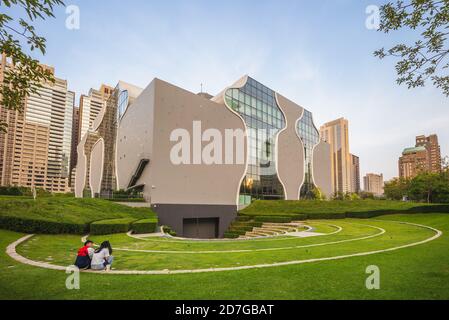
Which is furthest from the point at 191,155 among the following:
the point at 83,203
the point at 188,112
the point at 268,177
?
the point at 268,177

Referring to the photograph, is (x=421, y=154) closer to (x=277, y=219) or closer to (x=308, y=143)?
(x=308, y=143)

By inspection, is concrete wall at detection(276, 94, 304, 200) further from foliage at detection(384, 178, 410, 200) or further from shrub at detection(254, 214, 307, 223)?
foliage at detection(384, 178, 410, 200)

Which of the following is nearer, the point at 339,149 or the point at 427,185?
the point at 427,185

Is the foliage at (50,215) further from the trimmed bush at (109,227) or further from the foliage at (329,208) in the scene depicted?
the foliage at (329,208)

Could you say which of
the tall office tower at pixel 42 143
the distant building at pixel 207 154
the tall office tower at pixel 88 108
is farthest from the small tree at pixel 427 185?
the tall office tower at pixel 88 108

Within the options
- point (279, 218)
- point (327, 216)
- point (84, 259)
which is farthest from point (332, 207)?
point (84, 259)

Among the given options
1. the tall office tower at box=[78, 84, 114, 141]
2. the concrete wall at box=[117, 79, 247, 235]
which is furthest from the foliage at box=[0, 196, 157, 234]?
the tall office tower at box=[78, 84, 114, 141]

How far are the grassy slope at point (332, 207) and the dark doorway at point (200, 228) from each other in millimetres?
4662

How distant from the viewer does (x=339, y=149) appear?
630ft

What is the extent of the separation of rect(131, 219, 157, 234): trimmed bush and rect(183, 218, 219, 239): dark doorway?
411 inches

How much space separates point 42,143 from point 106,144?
395 ft

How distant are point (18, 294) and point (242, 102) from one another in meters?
38.1

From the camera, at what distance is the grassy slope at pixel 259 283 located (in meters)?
6.29

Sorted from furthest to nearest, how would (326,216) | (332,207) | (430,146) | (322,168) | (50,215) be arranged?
(430,146)
(322,168)
(332,207)
(326,216)
(50,215)
